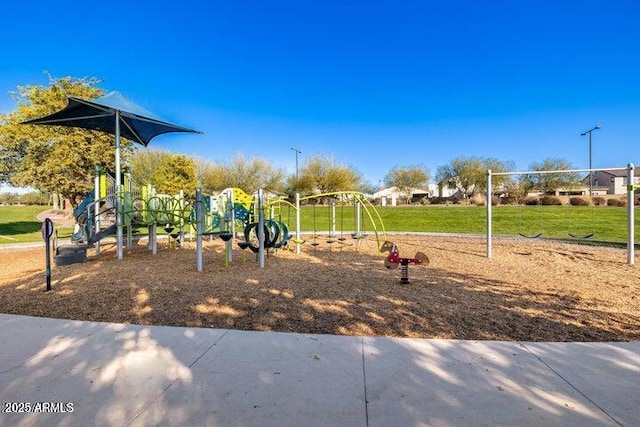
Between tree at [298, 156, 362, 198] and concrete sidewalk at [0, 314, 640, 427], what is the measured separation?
1652 inches

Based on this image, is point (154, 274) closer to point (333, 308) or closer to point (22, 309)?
point (22, 309)

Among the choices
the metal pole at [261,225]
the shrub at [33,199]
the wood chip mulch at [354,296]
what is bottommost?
the wood chip mulch at [354,296]

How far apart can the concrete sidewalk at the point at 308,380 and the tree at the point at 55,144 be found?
15.7 metres

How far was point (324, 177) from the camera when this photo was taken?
4594cm

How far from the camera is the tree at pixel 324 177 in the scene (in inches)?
1786

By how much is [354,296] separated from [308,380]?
2794 mm

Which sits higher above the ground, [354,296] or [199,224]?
[199,224]

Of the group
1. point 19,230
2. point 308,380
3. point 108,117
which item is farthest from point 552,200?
point 19,230

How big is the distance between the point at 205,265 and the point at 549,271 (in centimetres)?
766

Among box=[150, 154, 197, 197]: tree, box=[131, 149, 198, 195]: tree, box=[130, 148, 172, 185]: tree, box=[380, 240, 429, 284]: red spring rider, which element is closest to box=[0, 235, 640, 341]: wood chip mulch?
box=[380, 240, 429, 284]: red spring rider

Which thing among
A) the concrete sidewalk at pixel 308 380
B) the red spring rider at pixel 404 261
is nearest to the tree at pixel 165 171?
the red spring rider at pixel 404 261

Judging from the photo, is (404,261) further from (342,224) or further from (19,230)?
(19,230)

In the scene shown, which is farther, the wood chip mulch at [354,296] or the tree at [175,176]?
the tree at [175,176]

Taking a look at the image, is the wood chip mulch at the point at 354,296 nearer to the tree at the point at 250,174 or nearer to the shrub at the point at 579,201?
the shrub at the point at 579,201
